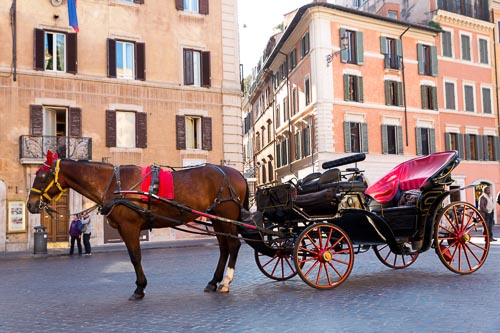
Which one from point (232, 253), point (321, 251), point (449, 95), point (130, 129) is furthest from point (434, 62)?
point (232, 253)

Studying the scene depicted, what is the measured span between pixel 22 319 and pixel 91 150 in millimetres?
16873

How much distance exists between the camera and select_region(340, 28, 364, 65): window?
3036cm

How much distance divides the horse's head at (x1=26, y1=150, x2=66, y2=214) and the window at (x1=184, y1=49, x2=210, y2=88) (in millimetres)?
17737

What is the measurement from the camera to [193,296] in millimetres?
7461

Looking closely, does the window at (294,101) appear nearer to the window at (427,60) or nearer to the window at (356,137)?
the window at (356,137)

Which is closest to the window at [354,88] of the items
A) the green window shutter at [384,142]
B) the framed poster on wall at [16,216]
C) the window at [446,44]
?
the green window shutter at [384,142]

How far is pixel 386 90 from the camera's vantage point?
31.6 m

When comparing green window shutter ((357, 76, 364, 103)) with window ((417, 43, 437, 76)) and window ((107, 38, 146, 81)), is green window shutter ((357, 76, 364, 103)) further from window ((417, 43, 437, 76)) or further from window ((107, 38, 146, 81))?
window ((107, 38, 146, 81))

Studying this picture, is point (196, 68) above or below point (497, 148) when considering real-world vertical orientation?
above

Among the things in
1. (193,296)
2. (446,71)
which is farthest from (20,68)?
(446,71)

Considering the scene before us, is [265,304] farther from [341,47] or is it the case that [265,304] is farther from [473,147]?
[473,147]

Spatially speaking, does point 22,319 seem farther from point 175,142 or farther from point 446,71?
point 446,71

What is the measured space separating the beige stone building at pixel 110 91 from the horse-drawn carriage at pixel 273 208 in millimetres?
15055

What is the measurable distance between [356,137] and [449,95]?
8.09 m
